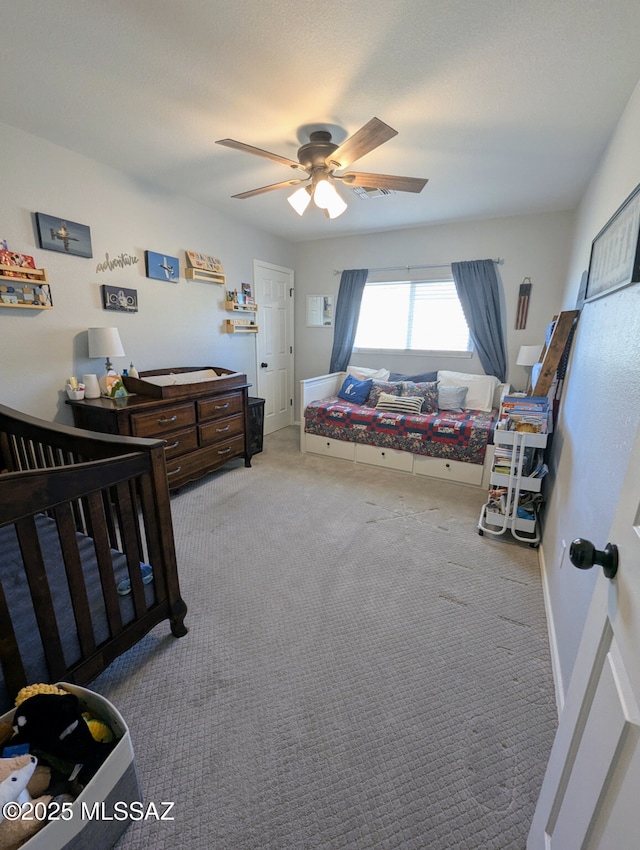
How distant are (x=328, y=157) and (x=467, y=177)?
135cm

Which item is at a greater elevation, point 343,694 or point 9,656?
point 9,656

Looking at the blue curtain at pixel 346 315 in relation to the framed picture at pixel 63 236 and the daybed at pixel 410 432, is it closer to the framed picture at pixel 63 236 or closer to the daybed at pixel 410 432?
the daybed at pixel 410 432

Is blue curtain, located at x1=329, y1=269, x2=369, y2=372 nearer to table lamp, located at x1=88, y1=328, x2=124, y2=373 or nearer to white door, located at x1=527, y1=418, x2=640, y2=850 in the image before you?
table lamp, located at x1=88, y1=328, x2=124, y2=373

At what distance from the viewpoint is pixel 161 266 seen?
3.08 meters

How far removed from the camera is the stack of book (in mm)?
2258

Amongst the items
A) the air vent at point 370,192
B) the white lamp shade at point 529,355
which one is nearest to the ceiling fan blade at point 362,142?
the air vent at point 370,192

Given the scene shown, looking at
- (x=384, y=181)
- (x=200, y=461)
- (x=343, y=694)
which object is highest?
(x=384, y=181)

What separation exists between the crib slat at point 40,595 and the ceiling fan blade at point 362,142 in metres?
2.00

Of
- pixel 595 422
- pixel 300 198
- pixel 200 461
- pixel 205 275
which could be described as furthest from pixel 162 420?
pixel 595 422

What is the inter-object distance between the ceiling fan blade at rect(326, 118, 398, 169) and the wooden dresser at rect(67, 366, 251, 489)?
185cm

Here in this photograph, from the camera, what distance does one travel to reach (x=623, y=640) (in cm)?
59

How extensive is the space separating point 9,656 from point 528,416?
105 inches

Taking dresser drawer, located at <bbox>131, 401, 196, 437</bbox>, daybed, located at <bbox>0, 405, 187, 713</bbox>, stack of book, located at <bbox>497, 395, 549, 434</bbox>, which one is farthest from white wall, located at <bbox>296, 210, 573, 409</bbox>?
daybed, located at <bbox>0, 405, 187, 713</bbox>

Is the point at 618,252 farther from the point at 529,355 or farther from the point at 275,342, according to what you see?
the point at 275,342
